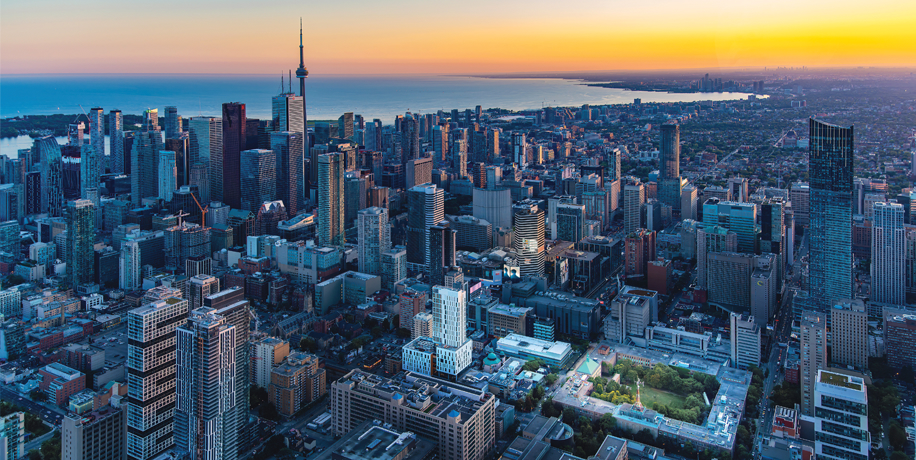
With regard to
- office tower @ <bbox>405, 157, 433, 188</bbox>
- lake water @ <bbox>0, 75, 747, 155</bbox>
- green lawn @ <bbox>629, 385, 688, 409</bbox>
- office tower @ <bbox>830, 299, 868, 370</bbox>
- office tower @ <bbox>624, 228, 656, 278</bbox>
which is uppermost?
lake water @ <bbox>0, 75, 747, 155</bbox>

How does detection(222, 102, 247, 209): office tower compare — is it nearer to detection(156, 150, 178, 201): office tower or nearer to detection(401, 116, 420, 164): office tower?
detection(156, 150, 178, 201): office tower

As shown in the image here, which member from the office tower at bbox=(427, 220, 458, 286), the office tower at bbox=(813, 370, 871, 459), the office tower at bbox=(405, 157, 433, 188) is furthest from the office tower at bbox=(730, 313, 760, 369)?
the office tower at bbox=(405, 157, 433, 188)

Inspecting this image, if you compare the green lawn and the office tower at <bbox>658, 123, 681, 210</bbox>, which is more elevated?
the office tower at <bbox>658, 123, 681, 210</bbox>

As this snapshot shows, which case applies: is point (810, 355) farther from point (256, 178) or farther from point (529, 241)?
point (256, 178)

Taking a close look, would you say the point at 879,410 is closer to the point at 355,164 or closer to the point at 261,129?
the point at 355,164

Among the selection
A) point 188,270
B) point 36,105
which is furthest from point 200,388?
point 36,105

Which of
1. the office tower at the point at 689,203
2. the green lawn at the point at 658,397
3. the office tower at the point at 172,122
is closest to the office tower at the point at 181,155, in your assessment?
the office tower at the point at 172,122

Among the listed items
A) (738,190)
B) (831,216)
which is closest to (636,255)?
(831,216)

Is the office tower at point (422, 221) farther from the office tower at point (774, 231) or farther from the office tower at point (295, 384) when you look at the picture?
the office tower at point (774, 231)
